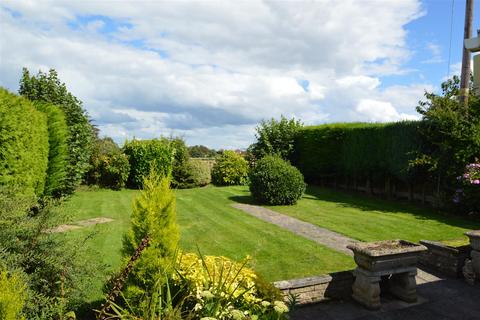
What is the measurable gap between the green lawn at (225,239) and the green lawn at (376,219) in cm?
163

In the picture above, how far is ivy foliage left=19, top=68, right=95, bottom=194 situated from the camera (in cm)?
1248

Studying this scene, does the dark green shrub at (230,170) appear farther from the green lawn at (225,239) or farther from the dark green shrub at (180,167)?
the green lawn at (225,239)

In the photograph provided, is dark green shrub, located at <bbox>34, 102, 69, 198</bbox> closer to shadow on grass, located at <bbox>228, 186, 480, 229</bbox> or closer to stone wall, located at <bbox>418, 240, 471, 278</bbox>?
shadow on grass, located at <bbox>228, 186, 480, 229</bbox>

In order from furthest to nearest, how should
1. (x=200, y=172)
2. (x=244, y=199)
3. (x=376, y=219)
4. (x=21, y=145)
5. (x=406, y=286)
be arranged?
(x=200, y=172), (x=244, y=199), (x=376, y=219), (x=21, y=145), (x=406, y=286)

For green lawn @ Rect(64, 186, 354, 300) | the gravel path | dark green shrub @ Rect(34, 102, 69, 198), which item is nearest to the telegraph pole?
the gravel path

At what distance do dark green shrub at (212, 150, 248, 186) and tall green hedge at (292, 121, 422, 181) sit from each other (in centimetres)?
305

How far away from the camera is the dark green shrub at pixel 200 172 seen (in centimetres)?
1784

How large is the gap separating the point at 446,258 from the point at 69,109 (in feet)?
41.2

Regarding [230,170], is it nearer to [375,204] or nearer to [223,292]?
[375,204]

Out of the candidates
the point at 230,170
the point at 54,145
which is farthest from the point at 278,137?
the point at 54,145

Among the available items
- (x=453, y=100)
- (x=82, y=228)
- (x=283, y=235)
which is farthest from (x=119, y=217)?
(x=453, y=100)

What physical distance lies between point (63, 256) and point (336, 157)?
14711 mm

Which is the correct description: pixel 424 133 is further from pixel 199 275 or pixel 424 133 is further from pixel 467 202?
pixel 199 275

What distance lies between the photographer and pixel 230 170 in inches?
725
